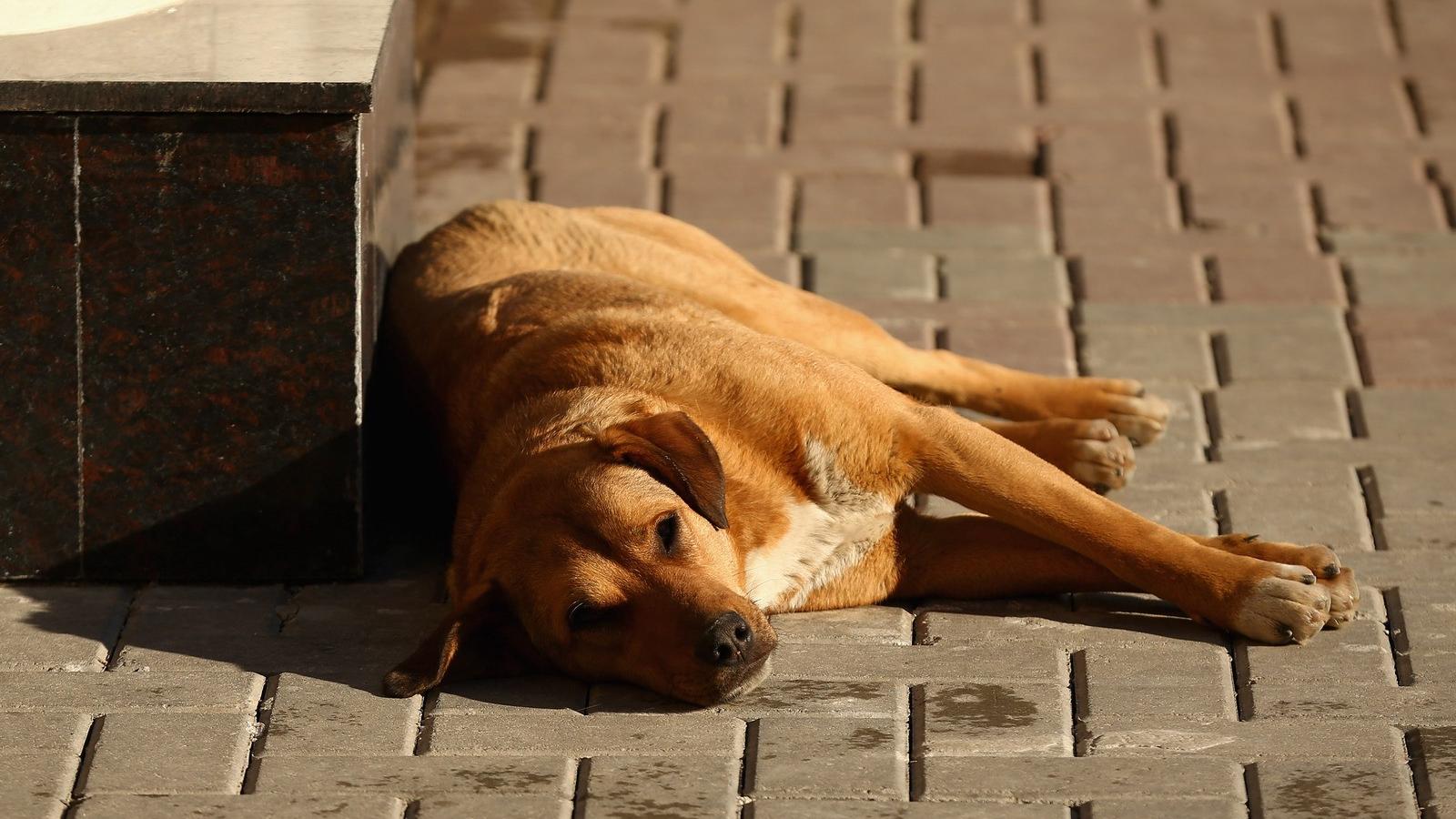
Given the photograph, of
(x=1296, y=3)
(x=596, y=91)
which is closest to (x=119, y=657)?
(x=596, y=91)

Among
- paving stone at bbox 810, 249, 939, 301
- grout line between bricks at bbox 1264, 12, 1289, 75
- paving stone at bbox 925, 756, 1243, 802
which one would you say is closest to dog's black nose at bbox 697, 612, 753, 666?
paving stone at bbox 925, 756, 1243, 802

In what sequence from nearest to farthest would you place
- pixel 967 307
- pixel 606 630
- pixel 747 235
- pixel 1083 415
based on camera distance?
pixel 606 630 → pixel 1083 415 → pixel 967 307 → pixel 747 235

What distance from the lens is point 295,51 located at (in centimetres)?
475

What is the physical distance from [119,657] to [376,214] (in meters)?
1.25

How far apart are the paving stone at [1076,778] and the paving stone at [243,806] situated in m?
1.06

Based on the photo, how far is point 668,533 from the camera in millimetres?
4207

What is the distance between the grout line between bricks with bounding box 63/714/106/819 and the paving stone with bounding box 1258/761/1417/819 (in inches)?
88.3

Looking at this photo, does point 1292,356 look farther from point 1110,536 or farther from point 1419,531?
point 1110,536

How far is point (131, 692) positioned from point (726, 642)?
4.28 feet

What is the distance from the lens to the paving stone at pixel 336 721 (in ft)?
13.5

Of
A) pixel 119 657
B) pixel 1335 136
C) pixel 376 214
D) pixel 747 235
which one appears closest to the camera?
pixel 119 657

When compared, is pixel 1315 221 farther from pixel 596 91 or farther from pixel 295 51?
pixel 295 51

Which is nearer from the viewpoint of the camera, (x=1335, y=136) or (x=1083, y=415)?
(x=1083, y=415)

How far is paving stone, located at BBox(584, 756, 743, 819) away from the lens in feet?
12.7
